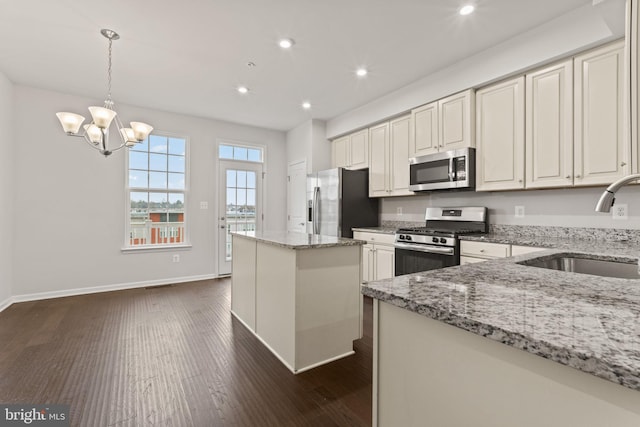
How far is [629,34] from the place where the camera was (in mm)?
1319

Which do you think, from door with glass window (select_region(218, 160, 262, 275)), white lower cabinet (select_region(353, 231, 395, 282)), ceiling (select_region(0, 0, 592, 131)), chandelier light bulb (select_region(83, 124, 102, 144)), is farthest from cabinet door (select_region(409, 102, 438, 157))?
chandelier light bulb (select_region(83, 124, 102, 144))

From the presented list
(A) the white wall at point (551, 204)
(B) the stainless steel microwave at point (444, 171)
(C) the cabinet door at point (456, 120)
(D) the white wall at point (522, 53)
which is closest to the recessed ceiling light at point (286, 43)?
(D) the white wall at point (522, 53)

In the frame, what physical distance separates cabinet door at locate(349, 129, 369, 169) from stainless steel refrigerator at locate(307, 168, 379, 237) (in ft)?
0.44

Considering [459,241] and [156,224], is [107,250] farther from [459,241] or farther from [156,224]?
[459,241]

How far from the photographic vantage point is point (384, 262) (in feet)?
11.9

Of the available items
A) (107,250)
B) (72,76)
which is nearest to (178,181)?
(107,250)

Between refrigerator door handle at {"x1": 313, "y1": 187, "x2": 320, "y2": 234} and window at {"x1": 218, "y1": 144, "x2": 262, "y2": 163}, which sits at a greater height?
window at {"x1": 218, "y1": 144, "x2": 262, "y2": 163}

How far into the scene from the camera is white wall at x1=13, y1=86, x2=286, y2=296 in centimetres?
372

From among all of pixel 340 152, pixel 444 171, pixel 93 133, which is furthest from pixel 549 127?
pixel 93 133

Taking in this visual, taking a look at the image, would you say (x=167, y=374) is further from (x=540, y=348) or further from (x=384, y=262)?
(x=384, y=262)

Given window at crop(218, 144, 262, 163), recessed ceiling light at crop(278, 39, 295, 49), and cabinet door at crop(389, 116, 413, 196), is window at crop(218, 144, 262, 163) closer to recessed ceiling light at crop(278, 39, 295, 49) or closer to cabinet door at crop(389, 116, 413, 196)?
cabinet door at crop(389, 116, 413, 196)

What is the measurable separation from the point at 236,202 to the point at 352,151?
7.41 ft

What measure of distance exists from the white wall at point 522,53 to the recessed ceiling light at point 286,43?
1604 mm

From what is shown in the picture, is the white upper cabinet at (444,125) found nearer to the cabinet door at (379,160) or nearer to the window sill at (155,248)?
the cabinet door at (379,160)
